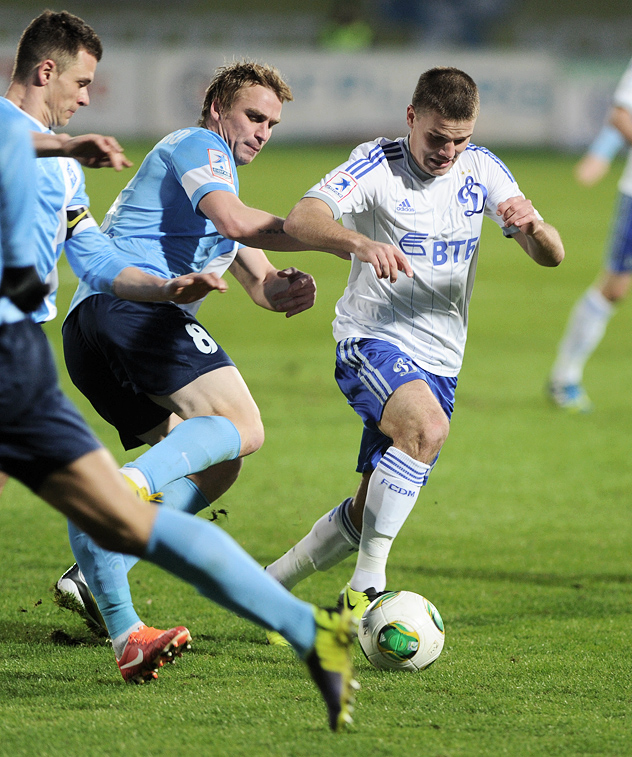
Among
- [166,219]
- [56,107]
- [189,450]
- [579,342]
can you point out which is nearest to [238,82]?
[166,219]

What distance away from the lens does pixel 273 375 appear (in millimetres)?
10586

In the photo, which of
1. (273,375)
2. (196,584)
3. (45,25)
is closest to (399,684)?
(196,584)

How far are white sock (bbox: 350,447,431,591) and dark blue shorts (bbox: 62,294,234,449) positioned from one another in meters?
0.75

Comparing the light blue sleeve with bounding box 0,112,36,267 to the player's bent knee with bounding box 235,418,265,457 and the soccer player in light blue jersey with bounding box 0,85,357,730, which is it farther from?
the player's bent knee with bounding box 235,418,265,457

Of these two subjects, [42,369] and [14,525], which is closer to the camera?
[42,369]

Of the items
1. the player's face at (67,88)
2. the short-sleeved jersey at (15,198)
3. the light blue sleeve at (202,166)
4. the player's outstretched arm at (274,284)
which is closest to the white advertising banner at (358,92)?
the player's outstretched arm at (274,284)

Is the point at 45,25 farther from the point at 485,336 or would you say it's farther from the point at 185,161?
the point at 485,336

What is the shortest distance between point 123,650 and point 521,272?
48.0 feet

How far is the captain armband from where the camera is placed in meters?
3.94

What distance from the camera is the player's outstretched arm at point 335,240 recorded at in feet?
12.3

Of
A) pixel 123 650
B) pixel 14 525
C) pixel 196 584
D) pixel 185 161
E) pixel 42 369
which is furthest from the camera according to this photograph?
pixel 14 525

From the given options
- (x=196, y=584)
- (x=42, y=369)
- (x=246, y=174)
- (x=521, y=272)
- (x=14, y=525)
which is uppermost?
(x=42, y=369)

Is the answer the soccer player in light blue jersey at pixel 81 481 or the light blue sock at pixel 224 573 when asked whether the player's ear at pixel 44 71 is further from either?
the light blue sock at pixel 224 573

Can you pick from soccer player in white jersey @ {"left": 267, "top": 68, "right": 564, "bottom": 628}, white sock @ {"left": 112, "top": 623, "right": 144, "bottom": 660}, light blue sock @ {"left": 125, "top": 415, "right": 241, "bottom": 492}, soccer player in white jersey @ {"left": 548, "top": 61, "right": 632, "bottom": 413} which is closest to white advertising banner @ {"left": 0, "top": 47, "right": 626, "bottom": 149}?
soccer player in white jersey @ {"left": 548, "top": 61, "right": 632, "bottom": 413}
